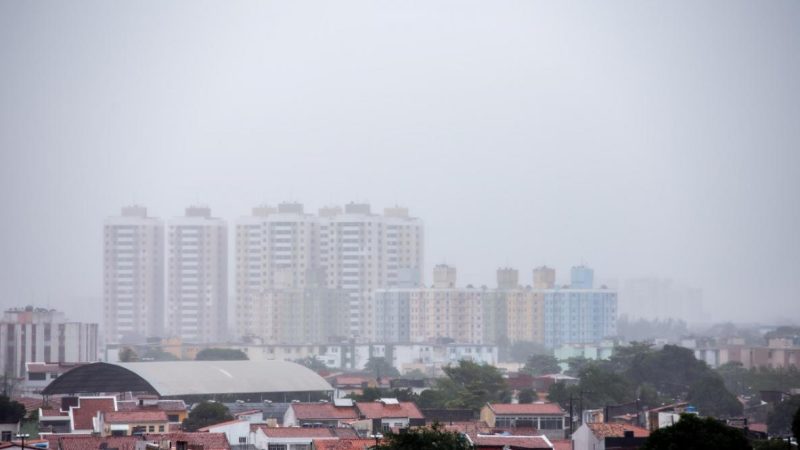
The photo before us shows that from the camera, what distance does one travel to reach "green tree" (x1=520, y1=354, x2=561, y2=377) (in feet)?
258

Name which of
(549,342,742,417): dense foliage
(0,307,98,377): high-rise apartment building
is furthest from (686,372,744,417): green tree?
(0,307,98,377): high-rise apartment building

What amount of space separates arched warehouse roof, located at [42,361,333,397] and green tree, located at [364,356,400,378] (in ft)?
98.2

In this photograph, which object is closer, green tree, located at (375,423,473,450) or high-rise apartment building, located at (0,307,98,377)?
green tree, located at (375,423,473,450)

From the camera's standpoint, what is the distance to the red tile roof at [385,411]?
38719mm

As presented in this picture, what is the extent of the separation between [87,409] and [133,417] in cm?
282

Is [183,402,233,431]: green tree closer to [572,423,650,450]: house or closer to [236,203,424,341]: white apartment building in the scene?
[572,423,650,450]: house

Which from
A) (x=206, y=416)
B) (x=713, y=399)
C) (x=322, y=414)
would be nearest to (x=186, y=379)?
(x=206, y=416)

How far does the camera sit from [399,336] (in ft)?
393

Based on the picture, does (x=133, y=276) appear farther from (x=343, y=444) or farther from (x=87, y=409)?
(x=343, y=444)

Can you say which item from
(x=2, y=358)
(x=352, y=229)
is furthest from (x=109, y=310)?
(x=2, y=358)

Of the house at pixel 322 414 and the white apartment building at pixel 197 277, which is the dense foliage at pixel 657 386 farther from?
the white apartment building at pixel 197 277

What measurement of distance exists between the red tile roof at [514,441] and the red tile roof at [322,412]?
7.26 metres

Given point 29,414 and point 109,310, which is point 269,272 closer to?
point 109,310

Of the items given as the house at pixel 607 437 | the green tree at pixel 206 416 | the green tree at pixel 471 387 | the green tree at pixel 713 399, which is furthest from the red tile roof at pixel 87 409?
the green tree at pixel 713 399
